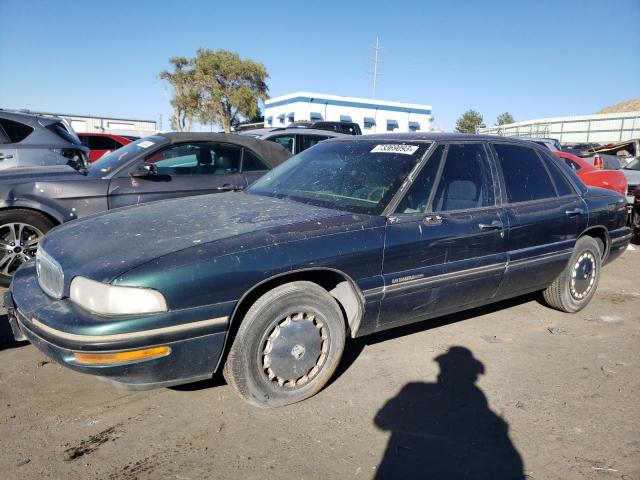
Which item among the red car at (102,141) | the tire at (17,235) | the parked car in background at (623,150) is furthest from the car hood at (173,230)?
the parked car in background at (623,150)

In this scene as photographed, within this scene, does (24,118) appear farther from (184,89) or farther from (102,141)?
(184,89)

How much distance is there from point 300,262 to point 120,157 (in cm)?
338

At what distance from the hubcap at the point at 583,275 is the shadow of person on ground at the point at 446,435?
1.82 m

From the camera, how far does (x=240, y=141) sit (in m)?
5.75

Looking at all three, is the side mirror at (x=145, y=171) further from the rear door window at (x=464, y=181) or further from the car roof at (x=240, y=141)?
the rear door window at (x=464, y=181)

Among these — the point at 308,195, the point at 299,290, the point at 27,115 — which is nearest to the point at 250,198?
the point at 308,195

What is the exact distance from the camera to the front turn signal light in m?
2.26

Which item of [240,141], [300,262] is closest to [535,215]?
[300,262]

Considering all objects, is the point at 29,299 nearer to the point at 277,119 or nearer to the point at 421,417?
the point at 421,417

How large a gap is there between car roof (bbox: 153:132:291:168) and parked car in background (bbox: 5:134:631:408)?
5.77 ft

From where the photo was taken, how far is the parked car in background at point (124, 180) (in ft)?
14.9

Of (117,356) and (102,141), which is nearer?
(117,356)

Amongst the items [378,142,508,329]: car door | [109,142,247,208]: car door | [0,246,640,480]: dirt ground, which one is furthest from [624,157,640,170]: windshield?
[109,142,247,208]: car door

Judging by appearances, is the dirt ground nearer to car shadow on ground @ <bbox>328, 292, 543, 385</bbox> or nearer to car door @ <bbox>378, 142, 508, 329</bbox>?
car shadow on ground @ <bbox>328, 292, 543, 385</bbox>
